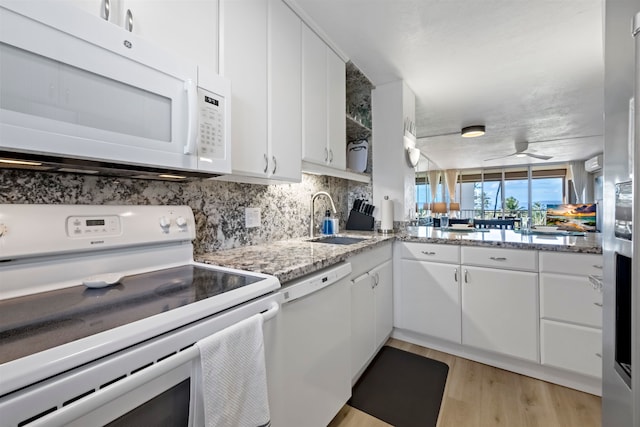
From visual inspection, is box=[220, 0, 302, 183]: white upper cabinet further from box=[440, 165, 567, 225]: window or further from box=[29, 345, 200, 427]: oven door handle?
box=[440, 165, 567, 225]: window

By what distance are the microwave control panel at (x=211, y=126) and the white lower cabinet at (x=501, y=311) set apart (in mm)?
1868

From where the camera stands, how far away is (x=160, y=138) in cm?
88

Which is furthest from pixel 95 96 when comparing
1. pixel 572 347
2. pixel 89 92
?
pixel 572 347

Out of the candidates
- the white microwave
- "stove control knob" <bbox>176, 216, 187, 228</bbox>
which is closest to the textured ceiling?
the white microwave

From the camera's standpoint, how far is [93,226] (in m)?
0.90

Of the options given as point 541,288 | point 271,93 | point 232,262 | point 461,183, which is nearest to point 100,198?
point 232,262

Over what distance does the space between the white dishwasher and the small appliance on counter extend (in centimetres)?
118

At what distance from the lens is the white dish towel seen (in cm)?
64

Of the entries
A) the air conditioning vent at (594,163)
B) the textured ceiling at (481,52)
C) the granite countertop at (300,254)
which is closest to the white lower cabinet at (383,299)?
the granite countertop at (300,254)

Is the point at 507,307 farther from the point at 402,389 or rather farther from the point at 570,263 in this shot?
the point at 402,389

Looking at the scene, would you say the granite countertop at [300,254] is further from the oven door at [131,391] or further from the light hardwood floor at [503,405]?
the light hardwood floor at [503,405]

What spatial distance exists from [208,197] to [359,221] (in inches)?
60.5

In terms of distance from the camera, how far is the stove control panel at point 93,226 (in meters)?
0.86

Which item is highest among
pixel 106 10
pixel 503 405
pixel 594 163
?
pixel 594 163
